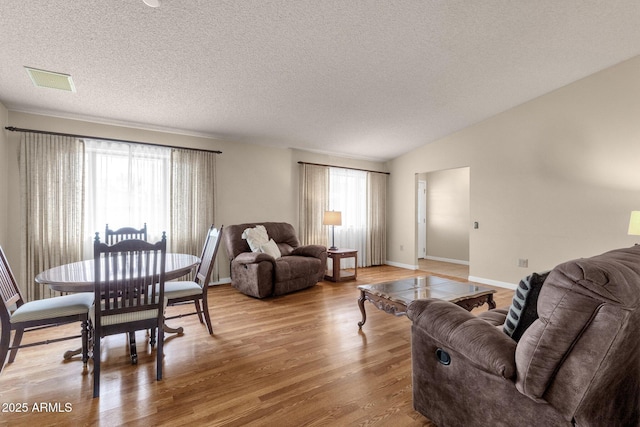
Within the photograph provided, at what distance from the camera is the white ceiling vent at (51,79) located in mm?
2914

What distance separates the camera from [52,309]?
2172 mm

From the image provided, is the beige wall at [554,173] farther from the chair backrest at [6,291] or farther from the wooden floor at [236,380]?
the chair backrest at [6,291]

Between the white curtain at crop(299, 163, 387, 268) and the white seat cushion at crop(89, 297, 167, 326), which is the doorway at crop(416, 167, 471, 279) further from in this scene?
the white seat cushion at crop(89, 297, 167, 326)

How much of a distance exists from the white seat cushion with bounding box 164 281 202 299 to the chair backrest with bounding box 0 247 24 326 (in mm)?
987

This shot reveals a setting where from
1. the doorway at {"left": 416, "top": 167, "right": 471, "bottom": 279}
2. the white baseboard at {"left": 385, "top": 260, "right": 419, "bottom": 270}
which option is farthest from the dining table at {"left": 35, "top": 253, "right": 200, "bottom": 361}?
the doorway at {"left": 416, "top": 167, "right": 471, "bottom": 279}

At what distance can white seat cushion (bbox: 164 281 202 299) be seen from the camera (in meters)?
2.74

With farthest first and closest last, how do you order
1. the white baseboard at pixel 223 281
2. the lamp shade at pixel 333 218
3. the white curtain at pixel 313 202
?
the white curtain at pixel 313 202 → the lamp shade at pixel 333 218 → the white baseboard at pixel 223 281

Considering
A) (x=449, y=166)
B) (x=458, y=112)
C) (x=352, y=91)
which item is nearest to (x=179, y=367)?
(x=352, y=91)

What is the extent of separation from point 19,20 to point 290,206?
4.04 m

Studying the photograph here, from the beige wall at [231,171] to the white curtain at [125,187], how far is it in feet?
0.65

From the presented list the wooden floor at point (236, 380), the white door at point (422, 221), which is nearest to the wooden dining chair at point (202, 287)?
the wooden floor at point (236, 380)

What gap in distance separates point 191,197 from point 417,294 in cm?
352

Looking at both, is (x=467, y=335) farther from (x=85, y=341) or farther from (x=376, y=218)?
(x=376, y=218)

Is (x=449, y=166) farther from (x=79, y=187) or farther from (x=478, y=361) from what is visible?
(x=79, y=187)
